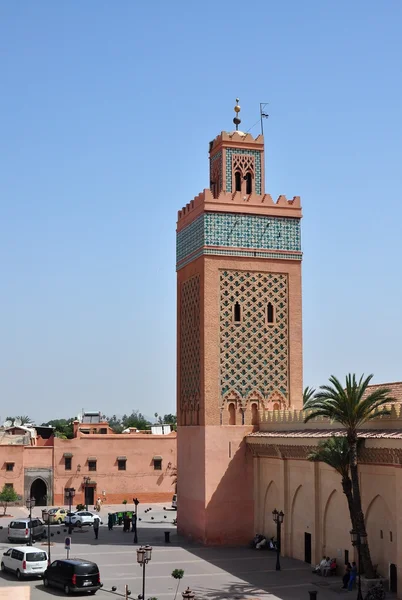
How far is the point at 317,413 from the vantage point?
2364 centimetres

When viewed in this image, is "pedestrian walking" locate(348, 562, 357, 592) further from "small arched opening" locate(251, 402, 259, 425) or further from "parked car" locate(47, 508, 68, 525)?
"parked car" locate(47, 508, 68, 525)

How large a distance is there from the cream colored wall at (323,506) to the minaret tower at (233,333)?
49.2 inches

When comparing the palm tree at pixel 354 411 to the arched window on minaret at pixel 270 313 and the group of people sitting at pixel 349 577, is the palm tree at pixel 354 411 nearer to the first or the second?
the group of people sitting at pixel 349 577

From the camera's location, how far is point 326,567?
2448cm

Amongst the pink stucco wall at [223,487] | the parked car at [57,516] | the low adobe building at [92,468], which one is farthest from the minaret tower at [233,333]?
the low adobe building at [92,468]

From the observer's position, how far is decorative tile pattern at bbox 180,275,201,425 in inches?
1261

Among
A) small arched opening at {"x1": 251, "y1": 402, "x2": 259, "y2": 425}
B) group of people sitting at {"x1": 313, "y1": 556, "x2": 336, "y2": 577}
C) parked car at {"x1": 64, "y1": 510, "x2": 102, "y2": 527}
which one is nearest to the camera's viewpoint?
group of people sitting at {"x1": 313, "y1": 556, "x2": 336, "y2": 577}

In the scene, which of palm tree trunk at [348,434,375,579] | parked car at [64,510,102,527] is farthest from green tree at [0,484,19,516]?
palm tree trunk at [348,434,375,579]

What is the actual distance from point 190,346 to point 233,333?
2.15 metres

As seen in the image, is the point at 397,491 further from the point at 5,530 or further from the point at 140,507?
the point at 140,507

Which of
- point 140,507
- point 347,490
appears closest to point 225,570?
point 347,490

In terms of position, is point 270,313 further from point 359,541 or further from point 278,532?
point 359,541

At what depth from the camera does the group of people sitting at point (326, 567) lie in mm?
24406

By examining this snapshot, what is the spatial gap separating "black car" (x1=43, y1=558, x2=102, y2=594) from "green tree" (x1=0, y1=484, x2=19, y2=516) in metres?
22.2
